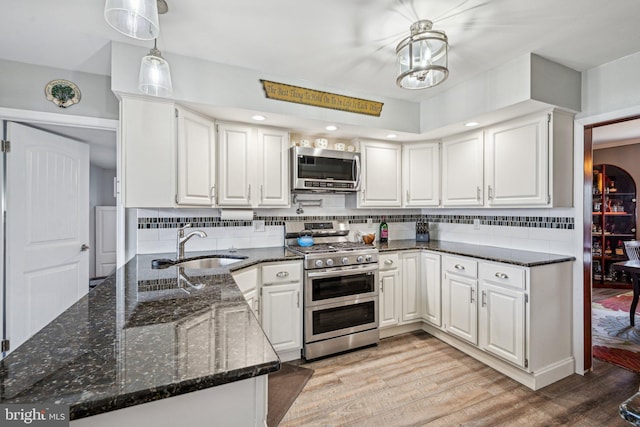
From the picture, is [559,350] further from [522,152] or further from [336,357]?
[336,357]

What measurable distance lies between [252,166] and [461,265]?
84.6 inches

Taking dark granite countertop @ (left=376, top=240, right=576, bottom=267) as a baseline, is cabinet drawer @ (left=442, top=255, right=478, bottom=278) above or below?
below

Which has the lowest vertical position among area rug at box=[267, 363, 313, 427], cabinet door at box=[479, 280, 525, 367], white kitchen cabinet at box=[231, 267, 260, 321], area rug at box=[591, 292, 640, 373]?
area rug at box=[267, 363, 313, 427]

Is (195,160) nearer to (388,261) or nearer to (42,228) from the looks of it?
(42,228)

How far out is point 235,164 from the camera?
2727mm

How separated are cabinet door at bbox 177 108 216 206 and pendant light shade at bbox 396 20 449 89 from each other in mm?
1627

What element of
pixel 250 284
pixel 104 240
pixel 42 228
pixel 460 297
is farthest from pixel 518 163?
pixel 104 240

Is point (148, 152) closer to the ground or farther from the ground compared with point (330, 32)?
closer to the ground

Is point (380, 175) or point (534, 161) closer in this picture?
point (534, 161)

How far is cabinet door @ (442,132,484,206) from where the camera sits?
2.94 meters

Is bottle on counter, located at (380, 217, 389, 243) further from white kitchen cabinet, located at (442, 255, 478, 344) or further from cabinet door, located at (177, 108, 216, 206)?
cabinet door, located at (177, 108, 216, 206)

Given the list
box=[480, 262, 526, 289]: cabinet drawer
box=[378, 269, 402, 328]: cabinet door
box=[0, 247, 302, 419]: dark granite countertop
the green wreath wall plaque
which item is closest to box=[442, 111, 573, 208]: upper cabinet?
box=[480, 262, 526, 289]: cabinet drawer

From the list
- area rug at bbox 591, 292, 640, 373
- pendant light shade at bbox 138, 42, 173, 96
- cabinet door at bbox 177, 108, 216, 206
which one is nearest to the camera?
pendant light shade at bbox 138, 42, 173, 96

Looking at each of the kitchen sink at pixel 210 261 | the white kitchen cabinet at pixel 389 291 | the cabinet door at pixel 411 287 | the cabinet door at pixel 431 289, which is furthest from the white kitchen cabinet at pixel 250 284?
the cabinet door at pixel 431 289
